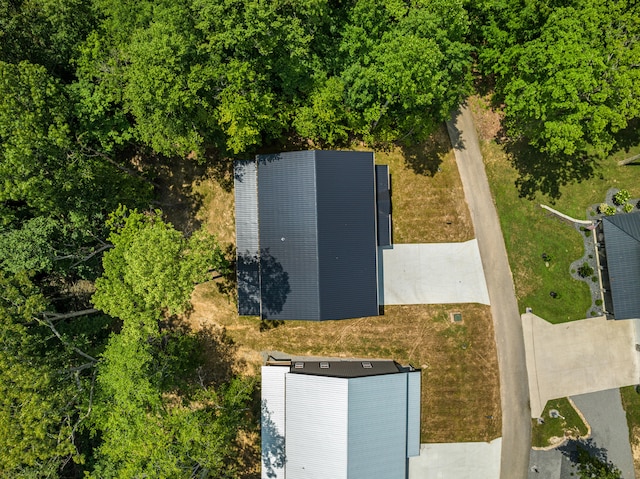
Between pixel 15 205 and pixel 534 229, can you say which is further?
pixel 534 229

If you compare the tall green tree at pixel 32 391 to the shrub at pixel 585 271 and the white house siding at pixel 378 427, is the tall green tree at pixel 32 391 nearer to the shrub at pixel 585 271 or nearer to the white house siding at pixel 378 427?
the white house siding at pixel 378 427

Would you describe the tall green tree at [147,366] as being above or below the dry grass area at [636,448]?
above

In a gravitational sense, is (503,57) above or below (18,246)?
above

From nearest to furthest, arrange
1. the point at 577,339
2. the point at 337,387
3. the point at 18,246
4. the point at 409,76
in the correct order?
the point at 409,76 < the point at 18,246 < the point at 337,387 < the point at 577,339

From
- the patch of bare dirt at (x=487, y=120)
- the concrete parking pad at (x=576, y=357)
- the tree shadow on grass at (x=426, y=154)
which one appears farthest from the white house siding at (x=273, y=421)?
the patch of bare dirt at (x=487, y=120)

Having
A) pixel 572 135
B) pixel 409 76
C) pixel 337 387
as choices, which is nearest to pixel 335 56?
pixel 409 76

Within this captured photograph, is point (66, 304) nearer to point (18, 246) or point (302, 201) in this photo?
point (18, 246)

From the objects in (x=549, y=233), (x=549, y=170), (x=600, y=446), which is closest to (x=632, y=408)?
(x=600, y=446)

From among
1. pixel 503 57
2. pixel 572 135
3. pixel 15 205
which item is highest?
pixel 503 57
